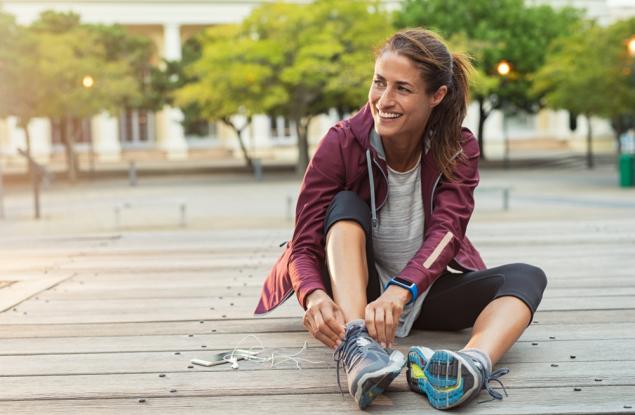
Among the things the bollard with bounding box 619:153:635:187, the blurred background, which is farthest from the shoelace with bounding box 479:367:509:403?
the bollard with bounding box 619:153:635:187

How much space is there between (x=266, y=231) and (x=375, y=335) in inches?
216

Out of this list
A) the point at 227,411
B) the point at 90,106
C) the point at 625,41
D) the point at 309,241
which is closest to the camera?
the point at 227,411

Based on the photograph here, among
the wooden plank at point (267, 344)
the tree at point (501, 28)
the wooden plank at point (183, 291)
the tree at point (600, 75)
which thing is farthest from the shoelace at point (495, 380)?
the tree at point (501, 28)

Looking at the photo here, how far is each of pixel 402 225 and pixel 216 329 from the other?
36.9 inches

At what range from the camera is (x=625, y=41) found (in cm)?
2489

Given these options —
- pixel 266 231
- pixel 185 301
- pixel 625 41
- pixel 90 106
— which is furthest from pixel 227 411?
pixel 90 106

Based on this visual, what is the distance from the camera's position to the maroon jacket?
3359 mm

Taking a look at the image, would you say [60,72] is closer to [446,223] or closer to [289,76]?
[289,76]

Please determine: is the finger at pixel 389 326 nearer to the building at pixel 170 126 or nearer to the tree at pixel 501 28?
the tree at pixel 501 28

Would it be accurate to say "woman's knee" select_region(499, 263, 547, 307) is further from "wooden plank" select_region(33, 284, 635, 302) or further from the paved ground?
"wooden plank" select_region(33, 284, 635, 302)

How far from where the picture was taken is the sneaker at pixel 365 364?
2574mm

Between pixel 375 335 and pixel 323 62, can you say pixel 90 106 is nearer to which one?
pixel 323 62

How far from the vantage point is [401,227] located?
352 cm

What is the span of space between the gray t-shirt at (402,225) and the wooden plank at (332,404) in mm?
838
